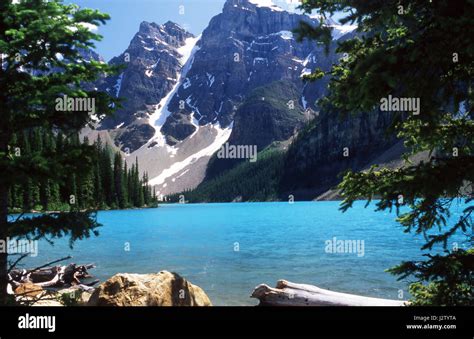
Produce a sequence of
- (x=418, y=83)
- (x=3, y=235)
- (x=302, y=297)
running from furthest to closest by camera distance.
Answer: (x=302, y=297)
(x=3, y=235)
(x=418, y=83)

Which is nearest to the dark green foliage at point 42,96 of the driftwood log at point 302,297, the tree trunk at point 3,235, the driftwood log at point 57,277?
the tree trunk at point 3,235

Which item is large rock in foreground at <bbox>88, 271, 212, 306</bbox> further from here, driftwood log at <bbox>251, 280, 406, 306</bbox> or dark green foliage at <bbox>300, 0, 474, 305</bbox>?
dark green foliage at <bbox>300, 0, 474, 305</bbox>

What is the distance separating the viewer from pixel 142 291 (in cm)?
1250

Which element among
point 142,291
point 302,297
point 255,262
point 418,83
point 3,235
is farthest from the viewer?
point 255,262

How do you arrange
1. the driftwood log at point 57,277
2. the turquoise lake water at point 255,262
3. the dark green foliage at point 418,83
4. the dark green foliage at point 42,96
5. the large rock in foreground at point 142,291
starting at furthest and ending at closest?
the driftwood log at point 57,277, the turquoise lake water at point 255,262, the large rock in foreground at point 142,291, the dark green foliage at point 42,96, the dark green foliage at point 418,83

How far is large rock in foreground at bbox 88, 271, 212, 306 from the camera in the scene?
488 inches

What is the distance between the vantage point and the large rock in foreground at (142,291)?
12383mm

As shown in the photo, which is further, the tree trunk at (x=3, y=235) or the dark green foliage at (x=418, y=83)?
the tree trunk at (x=3, y=235)

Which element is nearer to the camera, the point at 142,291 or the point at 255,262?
the point at 142,291
